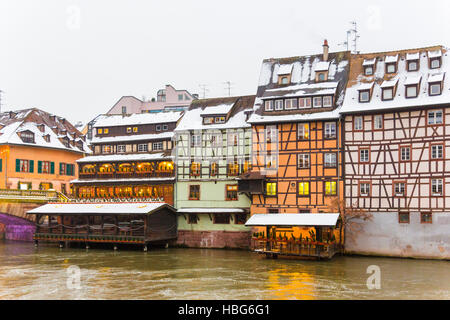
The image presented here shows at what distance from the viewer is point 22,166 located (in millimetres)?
57719

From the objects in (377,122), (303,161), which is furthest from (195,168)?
(377,122)

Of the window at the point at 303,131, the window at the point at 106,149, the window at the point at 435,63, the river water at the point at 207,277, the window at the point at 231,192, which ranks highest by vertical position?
the window at the point at 435,63

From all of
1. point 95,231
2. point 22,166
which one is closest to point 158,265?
point 95,231

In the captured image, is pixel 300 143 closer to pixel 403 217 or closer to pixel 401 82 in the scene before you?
pixel 401 82

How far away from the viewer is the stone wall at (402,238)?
37312mm

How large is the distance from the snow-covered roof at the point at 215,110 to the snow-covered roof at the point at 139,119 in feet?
4.79

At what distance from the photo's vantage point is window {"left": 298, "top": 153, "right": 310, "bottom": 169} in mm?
42094

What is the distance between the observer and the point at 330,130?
136 ft

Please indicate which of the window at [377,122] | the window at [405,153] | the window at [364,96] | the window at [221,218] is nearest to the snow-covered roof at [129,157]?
the window at [221,218]

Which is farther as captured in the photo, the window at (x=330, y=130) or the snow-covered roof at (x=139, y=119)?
the snow-covered roof at (x=139, y=119)

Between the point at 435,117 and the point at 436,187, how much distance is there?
4996 mm

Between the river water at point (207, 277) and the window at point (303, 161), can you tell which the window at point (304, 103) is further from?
the river water at point (207, 277)
